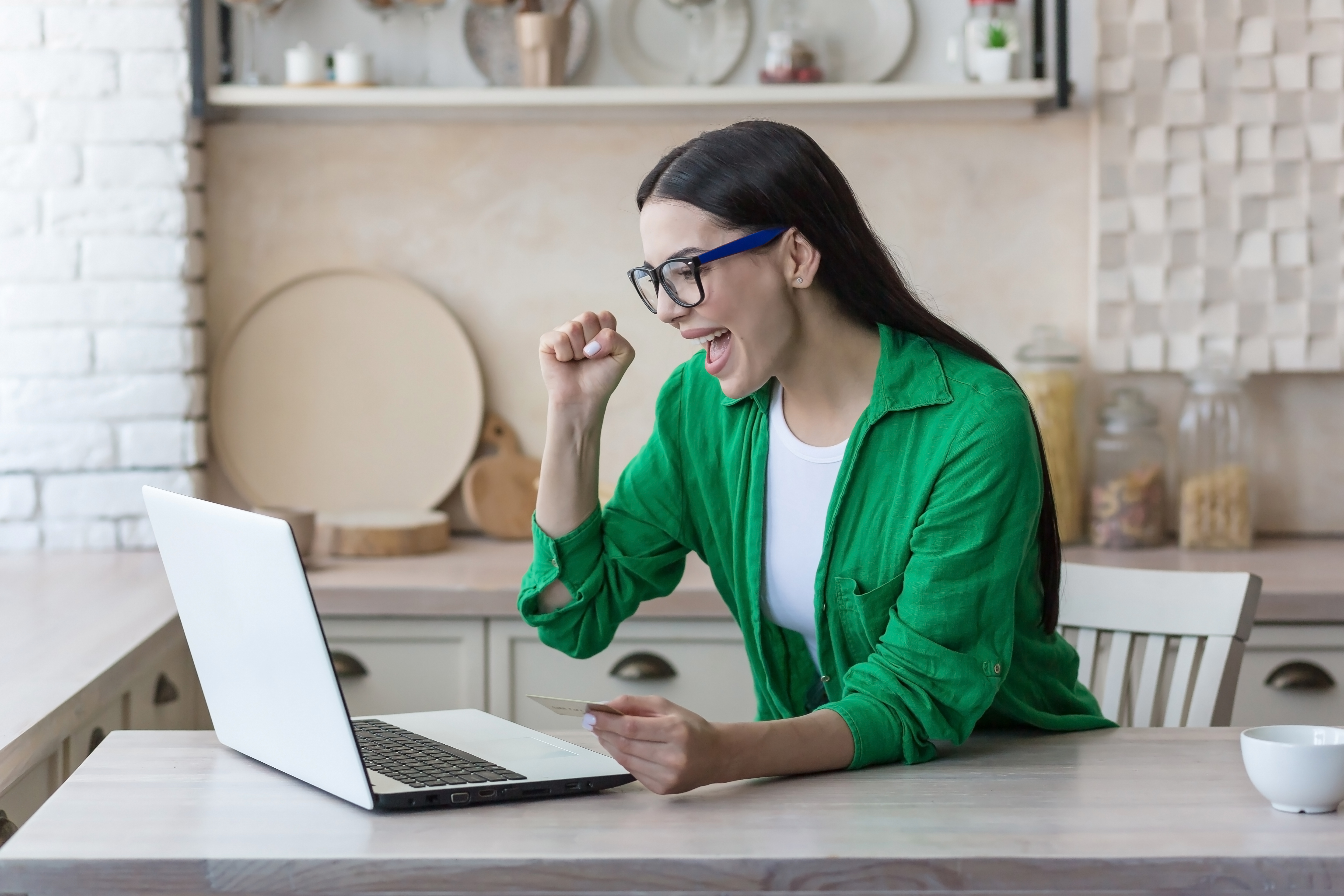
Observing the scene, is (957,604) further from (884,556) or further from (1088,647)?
(1088,647)

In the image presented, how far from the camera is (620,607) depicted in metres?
1.48

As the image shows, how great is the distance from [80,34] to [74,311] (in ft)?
1.62

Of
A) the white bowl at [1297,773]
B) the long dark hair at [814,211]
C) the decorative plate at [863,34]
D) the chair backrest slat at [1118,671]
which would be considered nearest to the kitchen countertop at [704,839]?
the white bowl at [1297,773]

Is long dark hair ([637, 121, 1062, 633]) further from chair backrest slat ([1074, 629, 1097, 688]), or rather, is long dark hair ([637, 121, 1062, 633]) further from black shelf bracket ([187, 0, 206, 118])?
black shelf bracket ([187, 0, 206, 118])

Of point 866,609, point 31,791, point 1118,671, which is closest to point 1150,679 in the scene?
point 1118,671

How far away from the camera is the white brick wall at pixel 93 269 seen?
2.42 m

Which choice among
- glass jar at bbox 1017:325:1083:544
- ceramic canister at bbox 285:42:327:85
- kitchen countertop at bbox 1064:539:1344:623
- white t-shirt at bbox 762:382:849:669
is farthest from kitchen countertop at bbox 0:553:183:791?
glass jar at bbox 1017:325:1083:544

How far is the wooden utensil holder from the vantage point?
2473mm

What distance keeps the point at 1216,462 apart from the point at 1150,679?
1.07 m

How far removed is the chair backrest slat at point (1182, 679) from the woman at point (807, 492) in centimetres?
15

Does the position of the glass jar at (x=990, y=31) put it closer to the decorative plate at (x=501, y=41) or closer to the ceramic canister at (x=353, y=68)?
the decorative plate at (x=501, y=41)

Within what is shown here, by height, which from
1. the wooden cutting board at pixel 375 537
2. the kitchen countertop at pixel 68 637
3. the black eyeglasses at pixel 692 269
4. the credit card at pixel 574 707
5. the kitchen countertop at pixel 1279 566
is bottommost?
the kitchen countertop at pixel 1279 566

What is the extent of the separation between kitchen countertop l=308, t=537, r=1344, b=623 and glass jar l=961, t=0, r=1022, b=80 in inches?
36.2

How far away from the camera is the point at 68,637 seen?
72.6 inches
